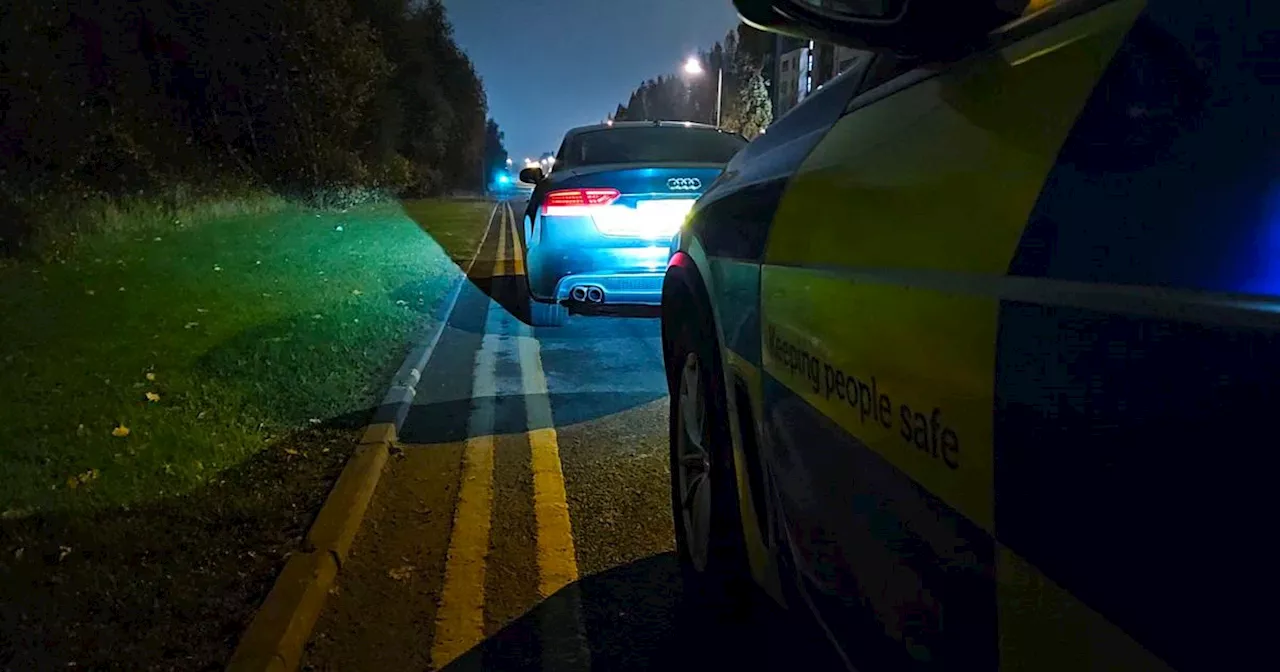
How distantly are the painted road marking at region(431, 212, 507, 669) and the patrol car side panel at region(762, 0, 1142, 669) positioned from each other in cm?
147

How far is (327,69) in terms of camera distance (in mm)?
24828

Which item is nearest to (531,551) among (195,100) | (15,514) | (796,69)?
(15,514)

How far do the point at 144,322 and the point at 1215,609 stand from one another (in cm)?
870

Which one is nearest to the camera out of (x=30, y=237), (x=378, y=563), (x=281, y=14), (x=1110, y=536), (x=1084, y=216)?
(x=1110, y=536)

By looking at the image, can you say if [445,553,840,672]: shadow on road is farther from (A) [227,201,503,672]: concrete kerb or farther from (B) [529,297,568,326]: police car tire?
(B) [529,297,568,326]: police car tire

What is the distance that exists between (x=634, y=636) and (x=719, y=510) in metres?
0.60

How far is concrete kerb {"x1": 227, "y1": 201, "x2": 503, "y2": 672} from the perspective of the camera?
2.96 meters

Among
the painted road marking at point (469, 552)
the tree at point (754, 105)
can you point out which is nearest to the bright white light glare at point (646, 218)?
the painted road marking at point (469, 552)

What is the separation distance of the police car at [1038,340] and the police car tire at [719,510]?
590 mm

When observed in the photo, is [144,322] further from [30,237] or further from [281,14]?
[281,14]

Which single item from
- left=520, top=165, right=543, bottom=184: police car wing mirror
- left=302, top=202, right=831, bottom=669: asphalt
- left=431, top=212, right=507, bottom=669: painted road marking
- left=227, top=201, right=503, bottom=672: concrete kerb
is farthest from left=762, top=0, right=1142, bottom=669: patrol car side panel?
left=520, top=165, right=543, bottom=184: police car wing mirror

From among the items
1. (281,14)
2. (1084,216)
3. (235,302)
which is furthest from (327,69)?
(1084,216)

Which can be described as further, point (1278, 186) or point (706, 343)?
point (706, 343)

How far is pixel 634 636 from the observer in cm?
320
